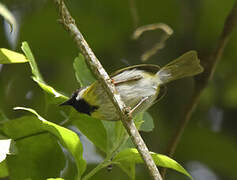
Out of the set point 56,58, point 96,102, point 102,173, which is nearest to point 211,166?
point 102,173

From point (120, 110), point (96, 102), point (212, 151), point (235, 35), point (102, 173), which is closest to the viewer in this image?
point (120, 110)

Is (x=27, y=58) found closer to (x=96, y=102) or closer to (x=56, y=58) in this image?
(x=96, y=102)

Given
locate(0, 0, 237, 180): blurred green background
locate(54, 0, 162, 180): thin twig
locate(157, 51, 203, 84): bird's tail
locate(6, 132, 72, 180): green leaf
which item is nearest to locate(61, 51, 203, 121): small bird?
locate(157, 51, 203, 84): bird's tail

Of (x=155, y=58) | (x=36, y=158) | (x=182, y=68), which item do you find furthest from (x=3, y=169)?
(x=155, y=58)

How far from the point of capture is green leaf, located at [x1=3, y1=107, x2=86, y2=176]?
4.35ft

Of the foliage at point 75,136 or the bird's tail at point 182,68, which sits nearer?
the foliage at point 75,136

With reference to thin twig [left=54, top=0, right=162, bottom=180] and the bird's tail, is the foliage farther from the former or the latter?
the bird's tail

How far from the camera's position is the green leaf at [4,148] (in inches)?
49.6

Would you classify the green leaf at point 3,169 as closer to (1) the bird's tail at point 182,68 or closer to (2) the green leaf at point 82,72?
(2) the green leaf at point 82,72

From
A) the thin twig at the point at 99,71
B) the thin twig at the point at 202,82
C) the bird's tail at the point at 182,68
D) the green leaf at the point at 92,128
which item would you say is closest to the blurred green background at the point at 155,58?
the bird's tail at the point at 182,68

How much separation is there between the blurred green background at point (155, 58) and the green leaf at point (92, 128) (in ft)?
2.65

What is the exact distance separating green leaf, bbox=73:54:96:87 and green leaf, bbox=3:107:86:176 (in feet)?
1.09

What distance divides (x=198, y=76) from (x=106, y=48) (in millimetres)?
727

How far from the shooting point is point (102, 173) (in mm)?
2391
